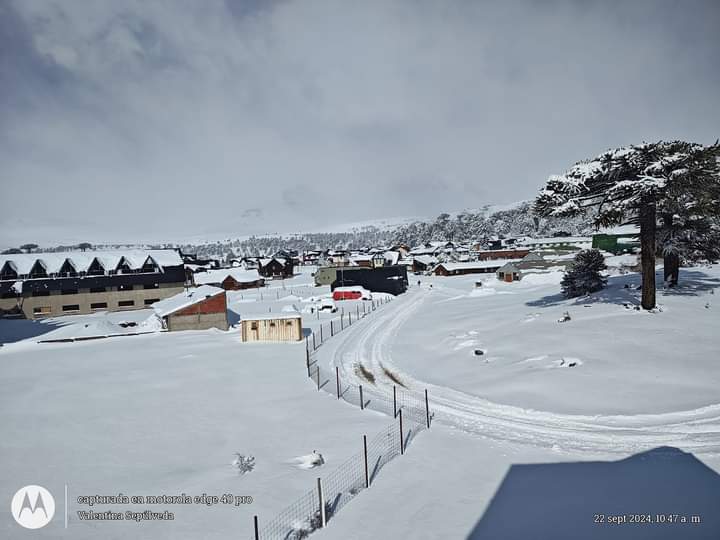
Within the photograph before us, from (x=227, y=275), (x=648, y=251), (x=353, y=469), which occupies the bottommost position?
(x=353, y=469)

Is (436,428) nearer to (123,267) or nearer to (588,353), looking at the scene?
(588,353)

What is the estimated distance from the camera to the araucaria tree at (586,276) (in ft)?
119

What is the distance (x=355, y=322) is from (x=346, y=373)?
61.6ft

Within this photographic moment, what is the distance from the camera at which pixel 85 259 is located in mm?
62688

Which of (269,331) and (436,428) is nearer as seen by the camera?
(436,428)

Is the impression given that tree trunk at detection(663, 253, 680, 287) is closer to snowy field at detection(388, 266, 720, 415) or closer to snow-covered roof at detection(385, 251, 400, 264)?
snowy field at detection(388, 266, 720, 415)

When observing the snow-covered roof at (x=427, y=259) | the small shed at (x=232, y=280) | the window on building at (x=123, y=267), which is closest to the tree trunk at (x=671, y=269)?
the window on building at (x=123, y=267)

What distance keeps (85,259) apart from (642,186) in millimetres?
→ 71744

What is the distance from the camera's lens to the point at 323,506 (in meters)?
Result: 9.78

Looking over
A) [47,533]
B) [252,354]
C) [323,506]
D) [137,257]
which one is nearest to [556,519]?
[323,506]

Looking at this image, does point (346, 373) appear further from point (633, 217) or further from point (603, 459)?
point (633, 217)

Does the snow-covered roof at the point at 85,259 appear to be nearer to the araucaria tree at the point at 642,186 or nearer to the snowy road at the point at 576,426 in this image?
the snowy road at the point at 576,426

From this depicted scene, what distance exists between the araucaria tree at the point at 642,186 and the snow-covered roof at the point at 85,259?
59.4 meters

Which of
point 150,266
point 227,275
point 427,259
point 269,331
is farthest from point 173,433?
point 427,259
